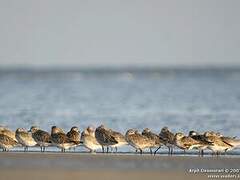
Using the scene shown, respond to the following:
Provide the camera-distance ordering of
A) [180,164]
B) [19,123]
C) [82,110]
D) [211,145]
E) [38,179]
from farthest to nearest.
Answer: [82,110]
[19,123]
[211,145]
[180,164]
[38,179]

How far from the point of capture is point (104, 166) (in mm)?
21062

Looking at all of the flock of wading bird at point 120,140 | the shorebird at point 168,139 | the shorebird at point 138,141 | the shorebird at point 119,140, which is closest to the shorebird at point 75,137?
the flock of wading bird at point 120,140

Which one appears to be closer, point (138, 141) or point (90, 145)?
point (138, 141)

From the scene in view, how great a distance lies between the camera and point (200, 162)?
21047 millimetres

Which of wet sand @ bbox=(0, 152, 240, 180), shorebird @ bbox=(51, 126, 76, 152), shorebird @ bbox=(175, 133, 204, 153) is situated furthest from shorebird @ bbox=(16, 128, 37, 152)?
shorebird @ bbox=(175, 133, 204, 153)

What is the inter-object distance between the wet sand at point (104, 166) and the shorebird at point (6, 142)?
1002mm

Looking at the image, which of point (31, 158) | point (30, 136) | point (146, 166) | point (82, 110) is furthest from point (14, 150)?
point (82, 110)

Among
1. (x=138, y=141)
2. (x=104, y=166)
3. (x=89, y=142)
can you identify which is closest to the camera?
(x=104, y=166)

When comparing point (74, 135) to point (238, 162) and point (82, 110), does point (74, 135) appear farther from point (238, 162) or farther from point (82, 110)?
point (82, 110)

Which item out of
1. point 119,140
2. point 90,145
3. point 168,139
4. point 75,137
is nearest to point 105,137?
point 119,140

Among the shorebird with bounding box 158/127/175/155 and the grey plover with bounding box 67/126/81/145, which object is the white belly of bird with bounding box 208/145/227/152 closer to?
the shorebird with bounding box 158/127/175/155

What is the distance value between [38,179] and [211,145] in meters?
4.16

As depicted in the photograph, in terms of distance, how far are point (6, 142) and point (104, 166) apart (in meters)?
2.98

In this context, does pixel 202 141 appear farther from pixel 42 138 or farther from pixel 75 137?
pixel 42 138
